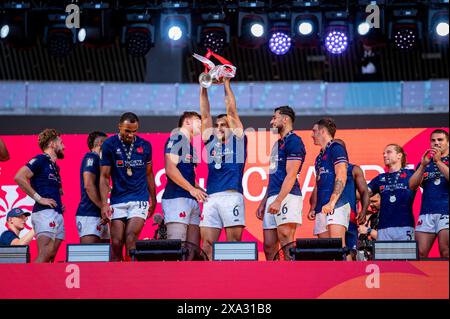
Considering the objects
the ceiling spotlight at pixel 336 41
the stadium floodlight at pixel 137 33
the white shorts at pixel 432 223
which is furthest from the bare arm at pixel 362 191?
the stadium floodlight at pixel 137 33

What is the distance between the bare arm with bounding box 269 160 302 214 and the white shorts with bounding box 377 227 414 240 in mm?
1095

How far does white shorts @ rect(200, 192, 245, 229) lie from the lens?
8.28 m

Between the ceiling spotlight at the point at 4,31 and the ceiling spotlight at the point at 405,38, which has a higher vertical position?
the ceiling spotlight at the point at 4,31

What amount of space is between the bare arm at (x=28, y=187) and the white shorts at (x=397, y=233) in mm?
3102

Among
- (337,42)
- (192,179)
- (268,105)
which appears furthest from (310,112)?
(192,179)

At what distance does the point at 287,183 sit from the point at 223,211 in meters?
0.63

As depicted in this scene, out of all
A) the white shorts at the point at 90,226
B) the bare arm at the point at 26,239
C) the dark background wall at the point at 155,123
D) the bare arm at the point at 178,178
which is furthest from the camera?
the dark background wall at the point at 155,123

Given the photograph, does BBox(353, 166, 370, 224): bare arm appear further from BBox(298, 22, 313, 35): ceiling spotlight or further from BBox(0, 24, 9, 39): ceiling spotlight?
BBox(0, 24, 9, 39): ceiling spotlight

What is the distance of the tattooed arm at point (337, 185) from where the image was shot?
8016 mm

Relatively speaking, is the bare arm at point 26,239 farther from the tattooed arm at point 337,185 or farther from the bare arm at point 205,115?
the tattooed arm at point 337,185

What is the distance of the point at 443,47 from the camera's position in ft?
58.7

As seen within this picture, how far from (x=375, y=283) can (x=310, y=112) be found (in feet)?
23.8

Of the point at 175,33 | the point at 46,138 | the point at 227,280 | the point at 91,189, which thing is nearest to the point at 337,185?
the point at 227,280
